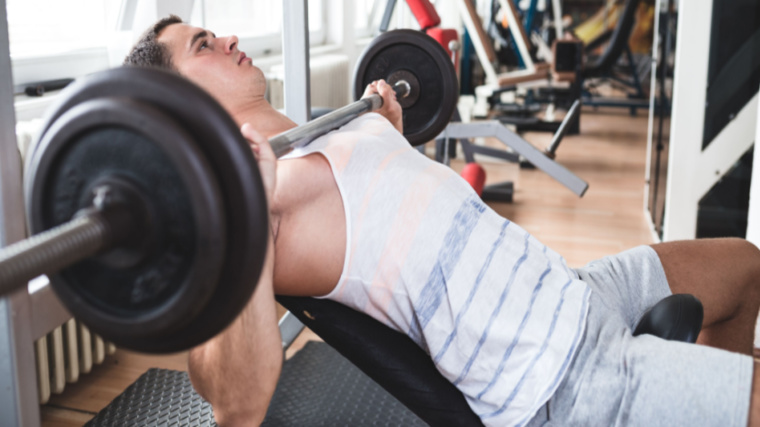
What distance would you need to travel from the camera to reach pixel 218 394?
3.09ft

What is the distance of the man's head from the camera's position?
1212 mm

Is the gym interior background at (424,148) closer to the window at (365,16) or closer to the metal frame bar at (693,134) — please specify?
the metal frame bar at (693,134)

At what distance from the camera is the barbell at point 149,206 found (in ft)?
1.84

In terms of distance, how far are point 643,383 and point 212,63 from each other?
0.87 metres

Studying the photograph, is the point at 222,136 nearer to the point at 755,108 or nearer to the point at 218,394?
the point at 218,394

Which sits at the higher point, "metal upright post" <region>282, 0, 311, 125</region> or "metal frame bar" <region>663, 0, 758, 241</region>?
"metal upright post" <region>282, 0, 311, 125</region>

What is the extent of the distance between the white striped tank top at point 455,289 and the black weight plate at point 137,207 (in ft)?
1.35

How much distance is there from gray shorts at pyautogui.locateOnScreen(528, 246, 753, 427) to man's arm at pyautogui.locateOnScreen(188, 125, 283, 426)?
0.38 m

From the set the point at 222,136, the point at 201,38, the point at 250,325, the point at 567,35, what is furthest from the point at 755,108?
the point at 567,35

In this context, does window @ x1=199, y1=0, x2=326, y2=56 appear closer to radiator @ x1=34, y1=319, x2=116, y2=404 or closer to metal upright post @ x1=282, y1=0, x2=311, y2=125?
metal upright post @ x1=282, y1=0, x2=311, y2=125

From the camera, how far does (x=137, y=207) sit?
59 centimetres

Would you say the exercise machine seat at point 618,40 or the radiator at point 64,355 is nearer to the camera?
the radiator at point 64,355

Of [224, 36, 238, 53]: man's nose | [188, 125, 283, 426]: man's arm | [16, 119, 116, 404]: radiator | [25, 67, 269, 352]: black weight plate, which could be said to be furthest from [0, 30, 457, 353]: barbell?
[16, 119, 116, 404]: radiator

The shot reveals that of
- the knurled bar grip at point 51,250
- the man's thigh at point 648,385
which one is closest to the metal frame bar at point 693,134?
the man's thigh at point 648,385
